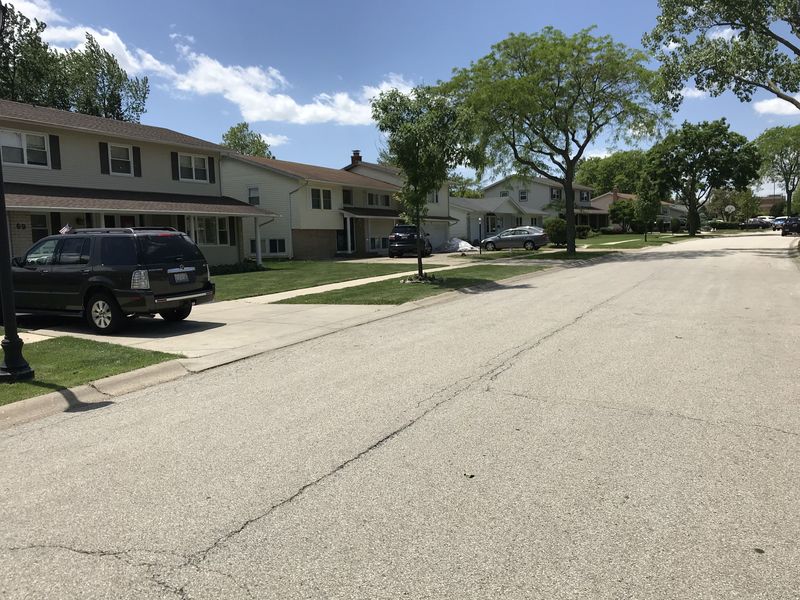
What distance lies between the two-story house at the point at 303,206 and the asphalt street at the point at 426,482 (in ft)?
86.1

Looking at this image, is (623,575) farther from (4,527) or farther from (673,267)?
(673,267)

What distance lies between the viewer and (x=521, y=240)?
41562mm

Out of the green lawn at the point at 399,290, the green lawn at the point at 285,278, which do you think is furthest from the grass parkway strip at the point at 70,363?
the green lawn at the point at 285,278

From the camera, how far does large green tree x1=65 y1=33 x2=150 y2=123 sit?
47.1m

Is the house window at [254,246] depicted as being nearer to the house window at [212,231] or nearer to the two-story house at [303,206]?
the two-story house at [303,206]

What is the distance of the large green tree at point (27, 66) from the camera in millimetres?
43375

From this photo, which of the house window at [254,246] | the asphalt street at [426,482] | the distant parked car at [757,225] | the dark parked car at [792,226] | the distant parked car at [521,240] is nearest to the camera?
the asphalt street at [426,482]

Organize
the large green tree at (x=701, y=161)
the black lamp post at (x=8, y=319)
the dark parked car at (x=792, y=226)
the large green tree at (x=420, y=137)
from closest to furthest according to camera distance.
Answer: the black lamp post at (x=8, y=319) → the large green tree at (x=420, y=137) → the dark parked car at (x=792, y=226) → the large green tree at (x=701, y=161)

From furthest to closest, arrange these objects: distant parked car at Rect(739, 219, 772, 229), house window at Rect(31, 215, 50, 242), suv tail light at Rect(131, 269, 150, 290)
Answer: distant parked car at Rect(739, 219, 772, 229), house window at Rect(31, 215, 50, 242), suv tail light at Rect(131, 269, 150, 290)

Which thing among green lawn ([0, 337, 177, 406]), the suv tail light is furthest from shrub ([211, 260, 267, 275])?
green lawn ([0, 337, 177, 406])

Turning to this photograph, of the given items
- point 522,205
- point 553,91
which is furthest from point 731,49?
point 522,205

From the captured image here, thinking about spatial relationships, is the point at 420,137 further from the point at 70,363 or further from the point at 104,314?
the point at 70,363

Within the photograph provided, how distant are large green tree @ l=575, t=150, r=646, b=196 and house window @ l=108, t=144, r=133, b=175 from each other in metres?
84.3

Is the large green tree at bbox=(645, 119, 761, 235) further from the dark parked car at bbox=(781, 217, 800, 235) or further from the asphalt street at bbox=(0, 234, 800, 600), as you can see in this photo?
the asphalt street at bbox=(0, 234, 800, 600)
